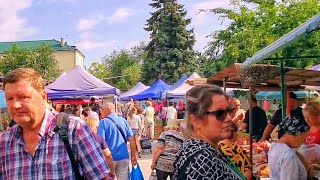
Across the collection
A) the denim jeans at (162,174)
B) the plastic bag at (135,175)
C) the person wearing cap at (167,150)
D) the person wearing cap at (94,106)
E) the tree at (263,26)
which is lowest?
the plastic bag at (135,175)

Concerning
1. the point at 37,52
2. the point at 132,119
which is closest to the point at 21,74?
the point at 132,119

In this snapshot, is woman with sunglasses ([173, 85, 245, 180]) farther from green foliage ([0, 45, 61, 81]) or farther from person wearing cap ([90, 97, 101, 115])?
green foliage ([0, 45, 61, 81])

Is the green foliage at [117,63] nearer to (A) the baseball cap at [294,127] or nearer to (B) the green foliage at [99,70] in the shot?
(B) the green foliage at [99,70]

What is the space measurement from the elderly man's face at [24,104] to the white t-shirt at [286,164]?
2.28m

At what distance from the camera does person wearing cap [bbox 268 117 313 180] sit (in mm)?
4027

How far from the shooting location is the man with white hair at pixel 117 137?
7406mm

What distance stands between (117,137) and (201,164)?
206 inches

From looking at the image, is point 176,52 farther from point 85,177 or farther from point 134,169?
point 85,177

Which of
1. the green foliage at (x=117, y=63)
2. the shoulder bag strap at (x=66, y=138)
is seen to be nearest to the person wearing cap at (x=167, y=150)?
the shoulder bag strap at (x=66, y=138)

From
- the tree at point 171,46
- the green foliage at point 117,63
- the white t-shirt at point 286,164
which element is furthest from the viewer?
the green foliage at point 117,63

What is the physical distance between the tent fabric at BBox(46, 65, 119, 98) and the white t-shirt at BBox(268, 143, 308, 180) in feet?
32.6

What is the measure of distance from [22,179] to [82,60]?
110 m

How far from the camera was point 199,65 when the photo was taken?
1953 inches

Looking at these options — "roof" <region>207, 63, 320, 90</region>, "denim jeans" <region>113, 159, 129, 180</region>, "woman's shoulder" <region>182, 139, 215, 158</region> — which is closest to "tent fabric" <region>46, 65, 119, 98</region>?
"roof" <region>207, 63, 320, 90</region>
